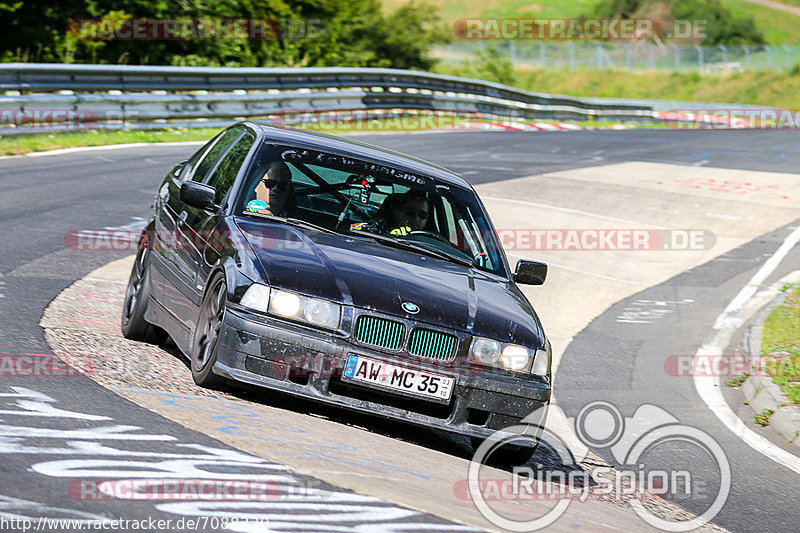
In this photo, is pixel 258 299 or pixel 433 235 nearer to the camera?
pixel 258 299

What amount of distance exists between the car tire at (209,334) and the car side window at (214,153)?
64.9 inches

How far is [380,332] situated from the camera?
5.73 m

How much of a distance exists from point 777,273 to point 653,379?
560 cm

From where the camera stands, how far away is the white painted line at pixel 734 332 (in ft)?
25.9

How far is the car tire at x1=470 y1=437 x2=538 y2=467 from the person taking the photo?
6.15 m

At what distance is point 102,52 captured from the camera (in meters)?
31.5

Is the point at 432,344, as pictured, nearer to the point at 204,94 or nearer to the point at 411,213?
the point at 411,213

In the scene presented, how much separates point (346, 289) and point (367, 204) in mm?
1323

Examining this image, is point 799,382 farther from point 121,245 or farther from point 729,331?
point 121,245

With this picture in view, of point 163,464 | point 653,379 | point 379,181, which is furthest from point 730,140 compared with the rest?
point 163,464

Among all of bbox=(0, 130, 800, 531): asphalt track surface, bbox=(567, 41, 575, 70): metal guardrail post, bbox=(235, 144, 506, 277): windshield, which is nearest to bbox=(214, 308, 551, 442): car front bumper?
bbox=(0, 130, 800, 531): asphalt track surface

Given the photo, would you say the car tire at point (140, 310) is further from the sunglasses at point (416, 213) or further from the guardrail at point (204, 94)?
the guardrail at point (204, 94)

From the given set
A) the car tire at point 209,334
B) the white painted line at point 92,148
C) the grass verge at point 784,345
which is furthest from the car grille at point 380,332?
the white painted line at point 92,148

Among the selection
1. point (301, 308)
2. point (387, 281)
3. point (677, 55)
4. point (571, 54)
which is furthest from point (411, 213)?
point (677, 55)
